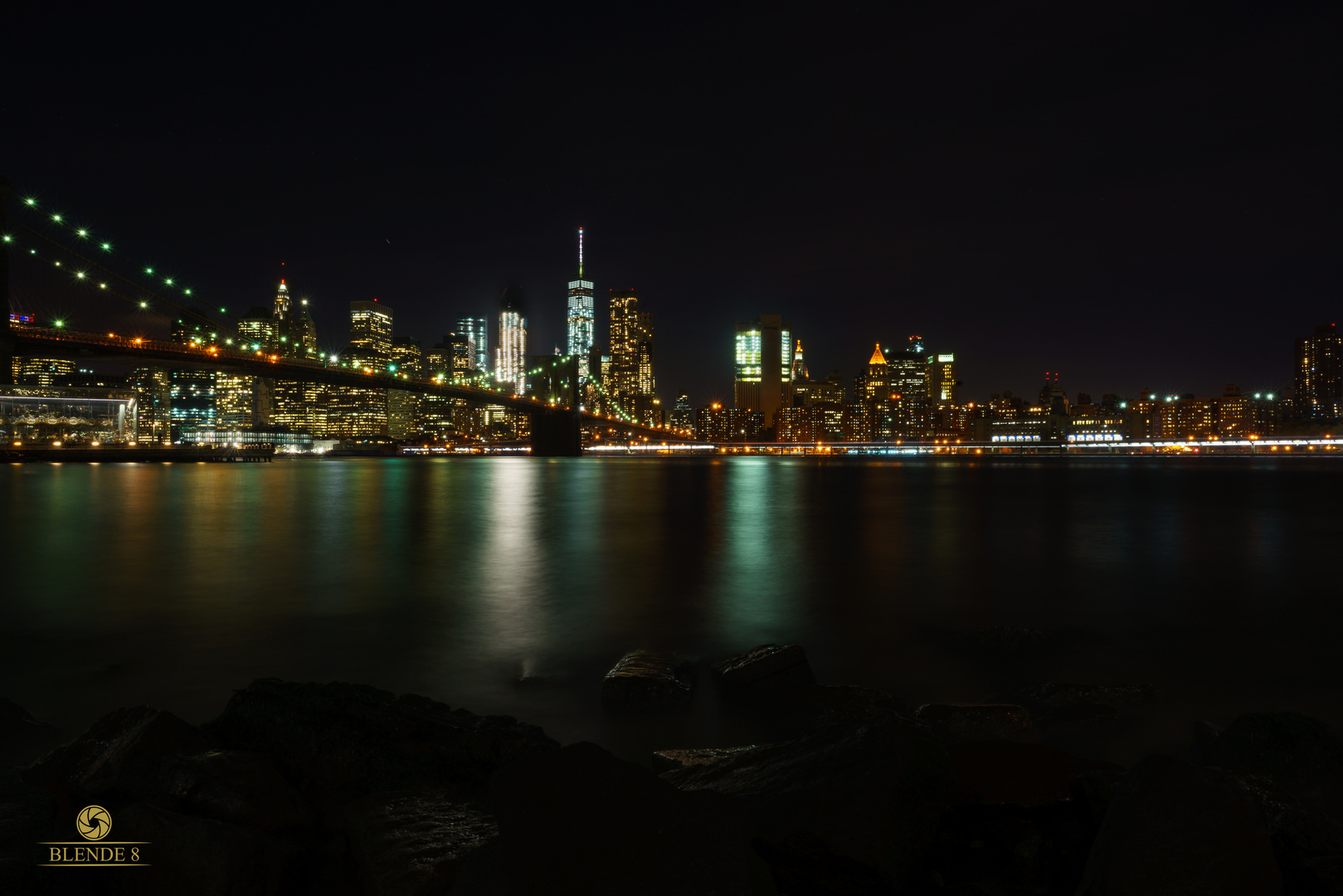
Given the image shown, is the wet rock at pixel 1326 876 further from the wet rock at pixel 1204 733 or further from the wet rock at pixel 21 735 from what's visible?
the wet rock at pixel 21 735

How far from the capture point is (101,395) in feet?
219

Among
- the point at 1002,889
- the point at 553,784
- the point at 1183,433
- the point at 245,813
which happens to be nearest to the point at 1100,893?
the point at 1002,889

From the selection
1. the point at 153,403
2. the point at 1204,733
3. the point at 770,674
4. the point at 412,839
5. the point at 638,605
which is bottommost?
the point at 638,605

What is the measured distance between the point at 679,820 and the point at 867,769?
770 mm

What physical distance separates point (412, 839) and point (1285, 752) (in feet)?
13.4

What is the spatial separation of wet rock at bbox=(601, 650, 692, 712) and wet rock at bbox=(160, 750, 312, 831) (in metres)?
2.34

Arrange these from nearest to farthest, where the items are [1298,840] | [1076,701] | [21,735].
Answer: [1298,840] < [21,735] < [1076,701]

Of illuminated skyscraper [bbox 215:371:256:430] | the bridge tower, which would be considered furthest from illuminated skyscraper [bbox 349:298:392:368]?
the bridge tower

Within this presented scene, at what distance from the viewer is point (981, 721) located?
14.4 feet

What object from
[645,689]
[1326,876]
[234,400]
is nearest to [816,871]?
[1326,876]

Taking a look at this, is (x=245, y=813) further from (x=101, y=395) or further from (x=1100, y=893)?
(x=101, y=395)

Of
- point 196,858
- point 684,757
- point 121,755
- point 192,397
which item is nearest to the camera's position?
point 196,858

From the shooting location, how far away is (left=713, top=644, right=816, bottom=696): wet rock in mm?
5172

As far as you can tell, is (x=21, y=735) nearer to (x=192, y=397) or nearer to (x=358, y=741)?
(x=358, y=741)
